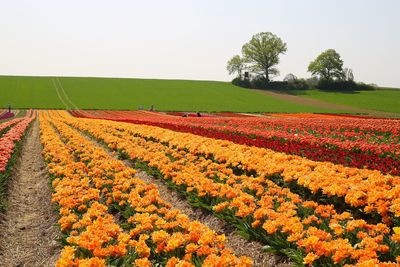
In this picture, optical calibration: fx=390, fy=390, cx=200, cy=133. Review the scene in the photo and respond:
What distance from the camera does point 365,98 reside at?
278ft

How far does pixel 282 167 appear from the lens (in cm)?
951

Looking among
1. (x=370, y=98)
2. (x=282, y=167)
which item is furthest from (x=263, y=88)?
(x=282, y=167)

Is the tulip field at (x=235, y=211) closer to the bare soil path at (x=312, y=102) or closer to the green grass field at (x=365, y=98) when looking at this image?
the bare soil path at (x=312, y=102)

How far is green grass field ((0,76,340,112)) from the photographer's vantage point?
7253 centimetres

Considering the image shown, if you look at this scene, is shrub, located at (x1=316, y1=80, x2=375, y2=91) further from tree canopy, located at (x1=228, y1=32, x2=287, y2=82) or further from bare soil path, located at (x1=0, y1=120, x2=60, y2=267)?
bare soil path, located at (x1=0, y1=120, x2=60, y2=267)

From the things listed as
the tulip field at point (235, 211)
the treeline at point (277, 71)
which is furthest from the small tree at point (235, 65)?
the tulip field at point (235, 211)

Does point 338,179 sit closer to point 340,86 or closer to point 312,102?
point 312,102

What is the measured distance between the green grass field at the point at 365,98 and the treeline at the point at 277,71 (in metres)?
6.05

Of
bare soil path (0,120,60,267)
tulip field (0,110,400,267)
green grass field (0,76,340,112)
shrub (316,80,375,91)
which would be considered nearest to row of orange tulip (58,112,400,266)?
tulip field (0,110,400,267)

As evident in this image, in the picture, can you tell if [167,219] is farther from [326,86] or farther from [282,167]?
[326,86]

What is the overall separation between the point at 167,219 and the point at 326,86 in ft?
336

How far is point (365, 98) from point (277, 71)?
29981mm

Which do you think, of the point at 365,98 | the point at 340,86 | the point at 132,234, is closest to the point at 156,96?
the point at 365,98

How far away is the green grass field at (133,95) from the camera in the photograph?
72531 mm
